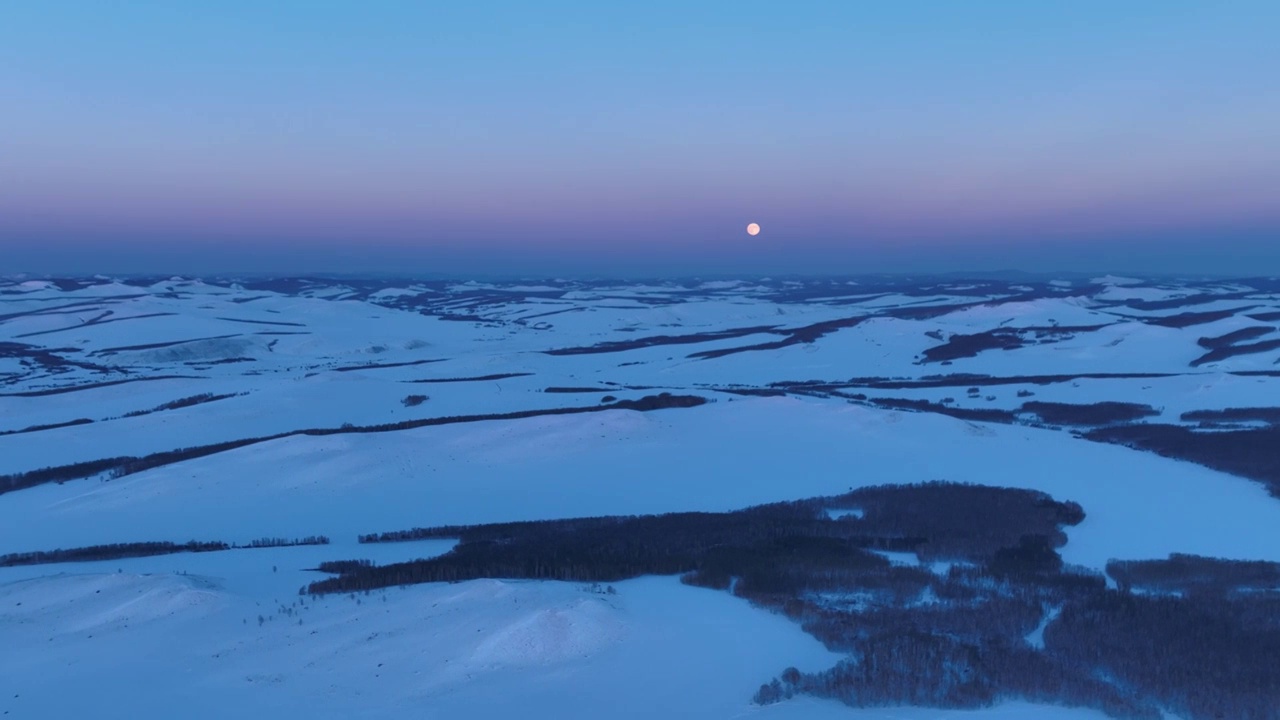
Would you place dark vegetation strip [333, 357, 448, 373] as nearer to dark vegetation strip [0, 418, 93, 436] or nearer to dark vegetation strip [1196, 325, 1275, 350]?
dark vegetation strip [0, 418, 93, 436]

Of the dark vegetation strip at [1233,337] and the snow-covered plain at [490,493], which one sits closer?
the snow-covered plain at [490,493]

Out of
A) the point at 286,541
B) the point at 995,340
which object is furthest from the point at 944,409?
the point at 286,541

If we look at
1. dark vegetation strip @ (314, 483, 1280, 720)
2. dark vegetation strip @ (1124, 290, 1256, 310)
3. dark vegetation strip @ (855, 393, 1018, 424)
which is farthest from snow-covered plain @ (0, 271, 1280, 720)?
dark vegetation strip @ (1124, 290, 1256, 310)

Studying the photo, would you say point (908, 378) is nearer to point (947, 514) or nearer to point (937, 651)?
point (947, 514)

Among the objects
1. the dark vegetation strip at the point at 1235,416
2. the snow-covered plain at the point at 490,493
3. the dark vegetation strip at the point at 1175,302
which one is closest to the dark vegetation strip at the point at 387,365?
the snow-covered plain at the point at 490,493

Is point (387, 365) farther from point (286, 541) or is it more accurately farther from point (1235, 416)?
point (1235, 416)

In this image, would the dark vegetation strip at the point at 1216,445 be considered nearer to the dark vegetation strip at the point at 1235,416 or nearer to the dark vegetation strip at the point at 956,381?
the dark vegetation strip at the point at 1235,416
